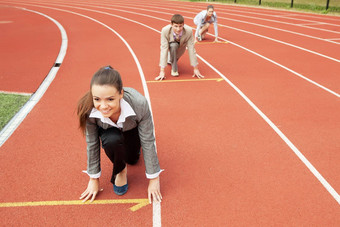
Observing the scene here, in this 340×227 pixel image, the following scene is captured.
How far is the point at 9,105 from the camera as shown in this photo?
4871mm

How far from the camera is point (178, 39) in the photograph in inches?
243

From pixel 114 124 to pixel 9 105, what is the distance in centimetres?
297

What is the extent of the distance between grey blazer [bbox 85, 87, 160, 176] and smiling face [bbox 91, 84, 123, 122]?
0.59 ft

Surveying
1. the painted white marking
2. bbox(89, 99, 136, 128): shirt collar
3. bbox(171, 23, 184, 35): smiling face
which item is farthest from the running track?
bbox(171, 23, 184, 35): smiling face

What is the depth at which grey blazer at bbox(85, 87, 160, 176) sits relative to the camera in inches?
103

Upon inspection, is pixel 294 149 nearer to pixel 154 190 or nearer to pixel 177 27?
pixel 154 190

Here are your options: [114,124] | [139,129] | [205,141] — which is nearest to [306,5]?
[205,141]

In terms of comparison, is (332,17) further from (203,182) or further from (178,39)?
(203,182)

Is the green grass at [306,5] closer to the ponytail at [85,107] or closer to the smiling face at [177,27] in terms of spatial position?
the smiling face at [177,27]

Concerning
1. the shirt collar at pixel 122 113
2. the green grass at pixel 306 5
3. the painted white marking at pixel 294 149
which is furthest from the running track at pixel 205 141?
the green grass at pixel 306 5

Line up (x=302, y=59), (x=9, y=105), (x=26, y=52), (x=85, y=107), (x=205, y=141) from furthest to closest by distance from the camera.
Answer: (x=26, y=52)
(x=302, y=59)
(x=9, y=105)
(x=205, y=141)
(x=85, y=107)

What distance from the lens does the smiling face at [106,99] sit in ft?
7.66

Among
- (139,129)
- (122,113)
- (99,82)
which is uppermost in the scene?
(99,82)

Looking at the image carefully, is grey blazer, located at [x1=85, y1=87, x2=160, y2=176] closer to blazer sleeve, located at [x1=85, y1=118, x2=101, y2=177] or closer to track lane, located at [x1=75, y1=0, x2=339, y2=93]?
blazer sleeve, located at [x1=85, y1=118, x2=101, y2=177]
